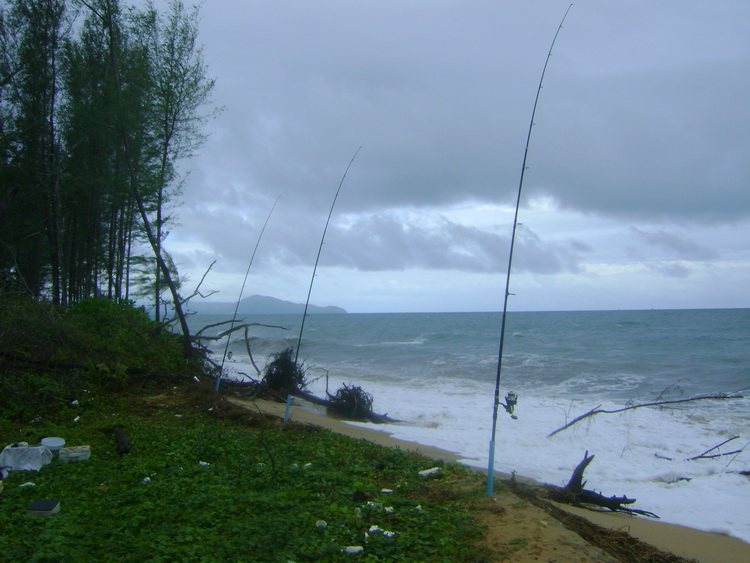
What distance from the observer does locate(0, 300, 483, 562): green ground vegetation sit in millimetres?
3729

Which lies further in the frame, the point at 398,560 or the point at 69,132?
the point at 69,132

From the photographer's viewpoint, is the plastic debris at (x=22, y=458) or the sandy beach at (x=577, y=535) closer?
the sandy beach at (x=577, y=535)

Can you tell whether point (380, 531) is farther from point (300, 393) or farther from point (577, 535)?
point (300, 393)

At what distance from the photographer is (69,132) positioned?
14594 mm

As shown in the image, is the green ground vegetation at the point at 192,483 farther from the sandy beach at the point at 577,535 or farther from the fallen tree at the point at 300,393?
the fallen tree at the point at 300,393

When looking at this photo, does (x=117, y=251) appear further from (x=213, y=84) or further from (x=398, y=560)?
(x=398, y=560)

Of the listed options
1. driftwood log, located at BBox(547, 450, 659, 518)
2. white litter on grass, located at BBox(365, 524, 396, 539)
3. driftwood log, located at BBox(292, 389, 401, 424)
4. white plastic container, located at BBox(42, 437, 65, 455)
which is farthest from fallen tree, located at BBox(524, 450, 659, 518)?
driftwood log, located at BBox(292, 389, 401, 424)

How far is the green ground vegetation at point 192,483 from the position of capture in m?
3.73

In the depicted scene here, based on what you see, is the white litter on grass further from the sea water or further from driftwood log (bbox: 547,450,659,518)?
the sea water

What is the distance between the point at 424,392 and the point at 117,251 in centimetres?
1024

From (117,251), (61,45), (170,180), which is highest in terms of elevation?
(61,45)

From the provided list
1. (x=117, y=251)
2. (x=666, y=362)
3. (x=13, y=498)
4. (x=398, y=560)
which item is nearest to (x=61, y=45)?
(x=117, y=251)

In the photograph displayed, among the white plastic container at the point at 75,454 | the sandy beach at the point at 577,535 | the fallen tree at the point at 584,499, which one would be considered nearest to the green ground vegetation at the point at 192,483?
the white plastic container at the point at 75,454

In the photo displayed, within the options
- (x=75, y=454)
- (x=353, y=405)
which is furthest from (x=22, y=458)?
(x=353, y=405)
